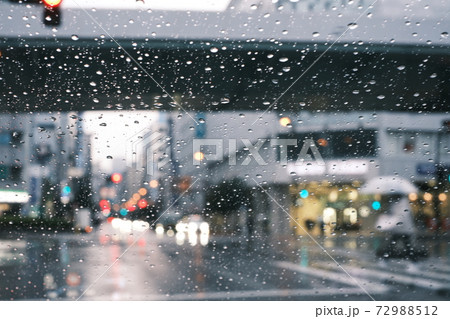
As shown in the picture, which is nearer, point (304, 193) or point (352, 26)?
point (352, 26)

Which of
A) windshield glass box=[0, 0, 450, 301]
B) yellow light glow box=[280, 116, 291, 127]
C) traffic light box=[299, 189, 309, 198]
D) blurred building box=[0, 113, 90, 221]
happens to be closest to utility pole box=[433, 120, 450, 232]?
windshield glass box=[0, 0, 450, 301]

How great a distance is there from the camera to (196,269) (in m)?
2.02

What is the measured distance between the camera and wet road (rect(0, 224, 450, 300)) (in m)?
1.94

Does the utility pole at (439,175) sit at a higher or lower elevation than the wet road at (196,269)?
higher

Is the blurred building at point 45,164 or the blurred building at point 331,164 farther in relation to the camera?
the blurred building at point 331,164

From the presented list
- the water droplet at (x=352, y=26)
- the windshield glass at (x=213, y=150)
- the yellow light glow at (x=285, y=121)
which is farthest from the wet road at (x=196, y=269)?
the water droplet at (x=352, y=26)

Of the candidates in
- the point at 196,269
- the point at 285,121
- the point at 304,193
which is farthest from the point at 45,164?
the point at 304,193

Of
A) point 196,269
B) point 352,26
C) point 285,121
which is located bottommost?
point 196,269

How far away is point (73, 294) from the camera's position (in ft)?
6.46

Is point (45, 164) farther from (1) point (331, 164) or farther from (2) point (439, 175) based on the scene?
(2) point (439, 175)

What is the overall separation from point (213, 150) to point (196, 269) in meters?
0.56

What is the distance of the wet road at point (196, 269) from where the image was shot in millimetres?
1943

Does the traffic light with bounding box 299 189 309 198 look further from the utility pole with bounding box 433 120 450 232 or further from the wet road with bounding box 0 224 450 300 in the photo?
the utility pole with bounding box 433 120 450 232

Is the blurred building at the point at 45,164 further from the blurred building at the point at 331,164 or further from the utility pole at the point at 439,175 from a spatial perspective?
the utility pole at the point at 439,175
